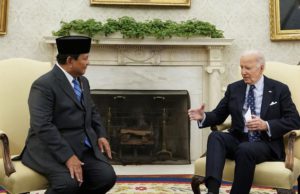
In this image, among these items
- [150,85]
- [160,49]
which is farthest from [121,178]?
[160,49]

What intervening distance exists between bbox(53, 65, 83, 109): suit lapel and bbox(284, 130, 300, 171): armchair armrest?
52.8 inches

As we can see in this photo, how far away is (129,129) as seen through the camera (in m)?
5.16

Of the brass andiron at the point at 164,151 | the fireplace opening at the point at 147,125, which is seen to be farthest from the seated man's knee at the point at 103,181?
the brass andiron at the point at 164,151

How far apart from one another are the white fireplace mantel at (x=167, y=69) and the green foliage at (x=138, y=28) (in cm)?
15

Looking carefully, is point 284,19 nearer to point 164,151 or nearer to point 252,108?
point 164,151

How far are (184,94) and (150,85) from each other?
45 cm

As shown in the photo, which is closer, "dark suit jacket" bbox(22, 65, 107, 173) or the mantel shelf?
"dark suit jacket" bbox(22, 65, 107, 173)

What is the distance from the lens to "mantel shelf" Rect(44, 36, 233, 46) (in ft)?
16.0

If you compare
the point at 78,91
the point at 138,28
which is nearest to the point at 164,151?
the point at 138,28

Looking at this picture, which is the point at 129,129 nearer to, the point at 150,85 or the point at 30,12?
the point at 150,85

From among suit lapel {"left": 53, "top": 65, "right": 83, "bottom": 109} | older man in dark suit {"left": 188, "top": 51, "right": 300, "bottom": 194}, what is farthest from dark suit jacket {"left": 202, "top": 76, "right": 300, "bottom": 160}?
suit lapel {"left": 53, "top": 65, "right": 83, "bottom": 109}

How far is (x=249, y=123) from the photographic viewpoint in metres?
2.66

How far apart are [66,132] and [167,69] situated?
292cm

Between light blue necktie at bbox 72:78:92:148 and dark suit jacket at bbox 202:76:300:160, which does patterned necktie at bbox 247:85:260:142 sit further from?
light blue necktie at bbox 72:78:92:148
